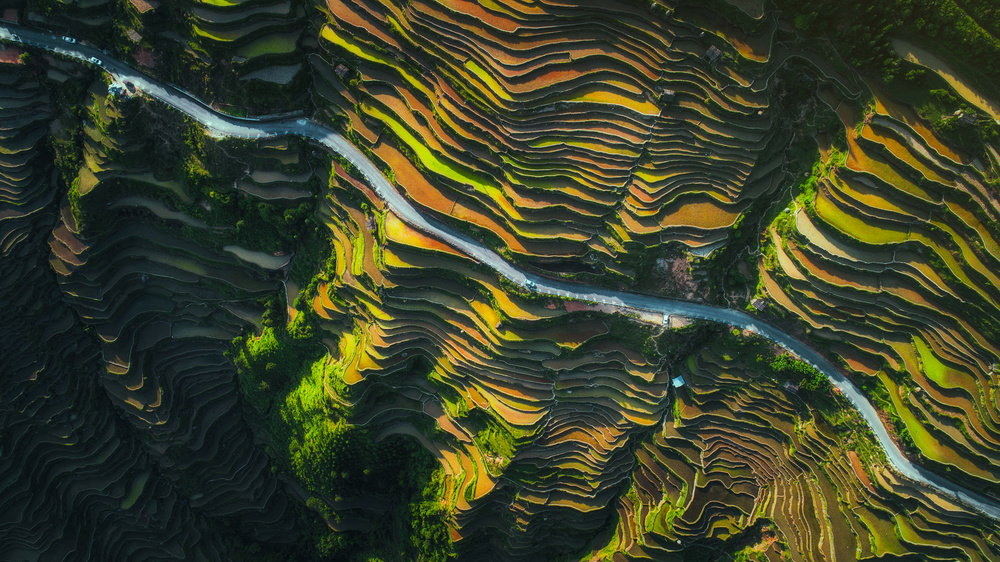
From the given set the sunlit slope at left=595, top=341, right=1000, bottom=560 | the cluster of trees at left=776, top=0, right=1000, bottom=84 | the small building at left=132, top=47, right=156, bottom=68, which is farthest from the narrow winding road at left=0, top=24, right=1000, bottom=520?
the cluster of trees at left=776, top=0, right=1000, bottom=84

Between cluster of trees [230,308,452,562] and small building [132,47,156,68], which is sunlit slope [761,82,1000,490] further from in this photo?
small building [132,47,156,68]

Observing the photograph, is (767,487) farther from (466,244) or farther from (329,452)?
(329,452)

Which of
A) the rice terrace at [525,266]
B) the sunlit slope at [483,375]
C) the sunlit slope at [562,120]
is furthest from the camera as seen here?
the sunlit slope at [483,375]

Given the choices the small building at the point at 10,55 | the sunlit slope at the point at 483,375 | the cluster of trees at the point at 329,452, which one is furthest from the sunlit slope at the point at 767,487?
the small building at the point at 10,55

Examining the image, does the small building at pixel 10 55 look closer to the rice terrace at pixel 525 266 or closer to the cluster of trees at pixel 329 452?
the rice terrace at pixel 525 266

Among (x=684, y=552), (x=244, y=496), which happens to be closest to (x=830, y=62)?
(x=684, y=552)
